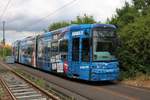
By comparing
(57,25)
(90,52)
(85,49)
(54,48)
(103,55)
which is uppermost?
(57,25)

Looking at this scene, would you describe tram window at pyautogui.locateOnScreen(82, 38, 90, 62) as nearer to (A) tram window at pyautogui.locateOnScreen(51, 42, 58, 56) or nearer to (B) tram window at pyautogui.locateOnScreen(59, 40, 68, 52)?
(B) tram window at pyautogui.locateOnScreen(59, 40, 68, 52)

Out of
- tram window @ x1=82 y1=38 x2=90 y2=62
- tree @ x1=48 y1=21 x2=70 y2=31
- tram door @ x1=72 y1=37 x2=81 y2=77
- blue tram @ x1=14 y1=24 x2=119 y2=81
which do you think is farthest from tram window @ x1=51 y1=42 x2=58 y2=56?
tree @ x1=48 y1=21 x2=70 y2=31

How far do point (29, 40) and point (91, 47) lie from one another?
2090 centimetres

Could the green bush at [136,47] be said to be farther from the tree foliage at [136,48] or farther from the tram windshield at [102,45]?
the tram windshield at [102,45]

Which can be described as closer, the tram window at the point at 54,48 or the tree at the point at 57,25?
the tram window at the point at 54,48

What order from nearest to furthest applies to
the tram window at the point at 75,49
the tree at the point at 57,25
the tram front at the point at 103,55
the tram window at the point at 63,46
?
1. the tram front at the point at 103,55
2. the tram window at the point at 75,49
3. the tram window at the point at 63,46
4. the tree at the point at 57,25

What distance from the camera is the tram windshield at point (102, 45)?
21.3 meters

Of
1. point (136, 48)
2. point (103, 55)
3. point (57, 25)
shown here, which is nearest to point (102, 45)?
point (103, 55)

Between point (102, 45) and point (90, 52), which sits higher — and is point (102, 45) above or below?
above

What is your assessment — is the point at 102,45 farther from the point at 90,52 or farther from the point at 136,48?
the point at 136,48

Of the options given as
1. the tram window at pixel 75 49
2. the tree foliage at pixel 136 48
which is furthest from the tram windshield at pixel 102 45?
the tree foliage at pixel 136 48

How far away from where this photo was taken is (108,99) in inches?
634

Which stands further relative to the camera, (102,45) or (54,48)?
(54,48)

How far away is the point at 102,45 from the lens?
2144 centimetres
